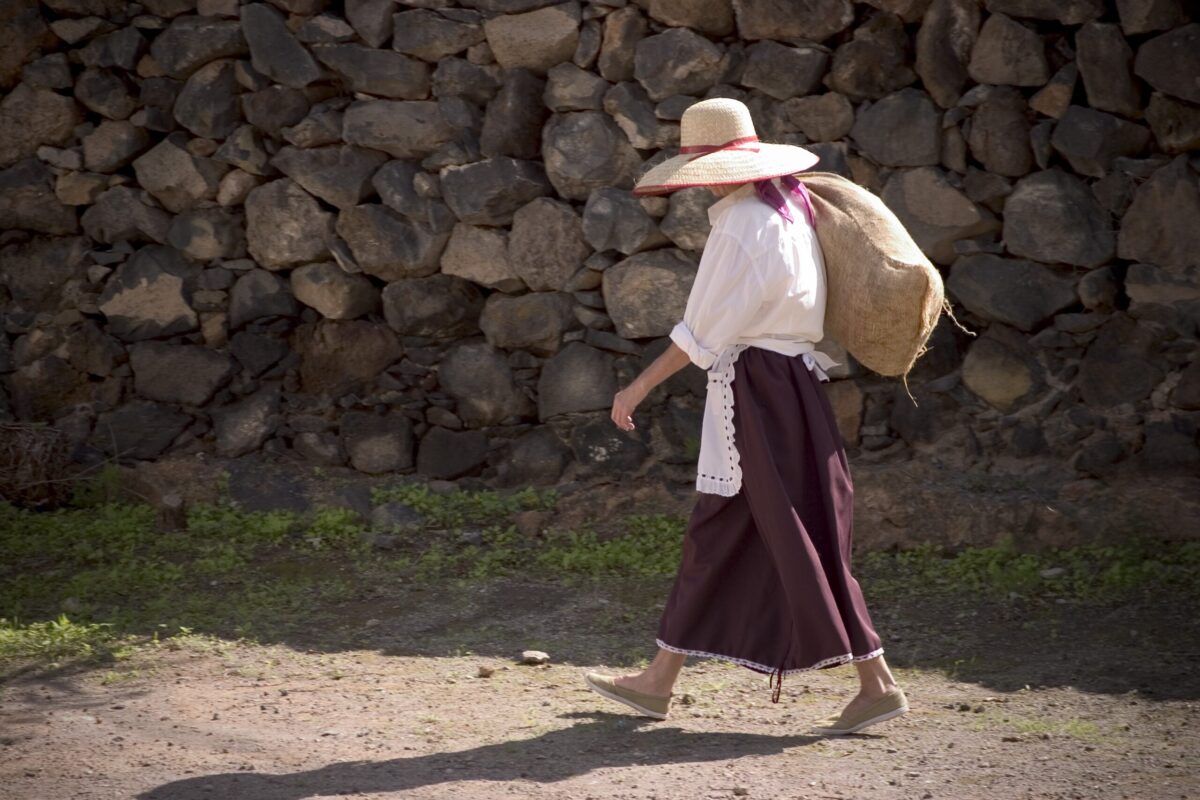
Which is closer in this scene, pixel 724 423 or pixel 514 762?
pixel 514 762

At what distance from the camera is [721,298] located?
3314 millimetres

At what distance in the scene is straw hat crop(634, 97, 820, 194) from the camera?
3357 mm

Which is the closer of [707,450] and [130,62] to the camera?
[707,450]

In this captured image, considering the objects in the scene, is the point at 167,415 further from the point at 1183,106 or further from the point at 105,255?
the point at 1183,106

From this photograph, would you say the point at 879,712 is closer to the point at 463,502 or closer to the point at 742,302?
the point at 742,302

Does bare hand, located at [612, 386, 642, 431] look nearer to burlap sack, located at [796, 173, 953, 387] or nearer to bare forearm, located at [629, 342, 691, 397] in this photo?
bare forearm, located at [629, 342, 691, 397]

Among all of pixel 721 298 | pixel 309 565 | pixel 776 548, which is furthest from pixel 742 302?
pixel 309 565

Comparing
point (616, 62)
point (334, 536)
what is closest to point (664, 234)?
point (616, 62)

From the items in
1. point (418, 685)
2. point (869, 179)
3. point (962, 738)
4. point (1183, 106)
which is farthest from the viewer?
point (869, 179)

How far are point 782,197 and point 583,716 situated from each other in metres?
1.45

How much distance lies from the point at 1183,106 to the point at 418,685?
327 cm

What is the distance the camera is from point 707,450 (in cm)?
347

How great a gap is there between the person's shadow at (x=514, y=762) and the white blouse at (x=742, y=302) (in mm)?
627

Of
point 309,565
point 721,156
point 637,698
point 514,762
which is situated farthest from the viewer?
point 309,565
